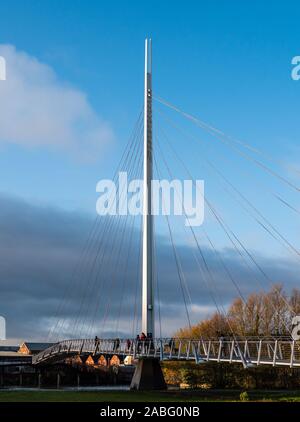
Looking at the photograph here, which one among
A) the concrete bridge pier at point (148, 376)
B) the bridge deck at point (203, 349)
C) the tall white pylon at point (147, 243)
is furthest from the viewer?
the tall white pylon at point (147, 243)

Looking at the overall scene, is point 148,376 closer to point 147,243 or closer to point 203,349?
point 203,349

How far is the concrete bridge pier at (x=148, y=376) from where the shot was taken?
4181cm

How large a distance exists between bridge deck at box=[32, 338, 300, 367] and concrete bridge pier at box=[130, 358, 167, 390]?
2.43 feet

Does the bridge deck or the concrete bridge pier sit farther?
the concrete bridge pier

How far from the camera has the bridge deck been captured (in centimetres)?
3372

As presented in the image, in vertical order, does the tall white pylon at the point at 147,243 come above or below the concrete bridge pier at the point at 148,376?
above

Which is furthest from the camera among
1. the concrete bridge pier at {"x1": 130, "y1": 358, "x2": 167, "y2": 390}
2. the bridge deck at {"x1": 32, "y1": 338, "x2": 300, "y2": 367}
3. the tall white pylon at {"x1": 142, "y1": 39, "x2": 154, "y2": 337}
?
the tall white pylon at {"x1": 142, "y1": 39, "x2": 154, "y2": 337}

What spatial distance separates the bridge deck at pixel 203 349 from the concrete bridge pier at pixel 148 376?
740 mm

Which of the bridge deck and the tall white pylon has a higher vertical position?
the tall white pylon

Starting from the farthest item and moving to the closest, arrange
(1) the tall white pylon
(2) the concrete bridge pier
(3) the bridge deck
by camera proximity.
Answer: (1) the tall white pylon
(2) the concrete bridge pier
(3) the bridge deck

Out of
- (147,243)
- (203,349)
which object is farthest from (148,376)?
(147,243)

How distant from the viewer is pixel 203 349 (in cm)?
4475
